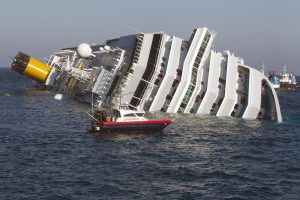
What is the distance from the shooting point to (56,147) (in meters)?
45.2

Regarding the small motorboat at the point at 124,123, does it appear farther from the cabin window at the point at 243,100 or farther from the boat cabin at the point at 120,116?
the cabin window at the point at 243,100

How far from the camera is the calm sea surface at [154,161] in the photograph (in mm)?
31422

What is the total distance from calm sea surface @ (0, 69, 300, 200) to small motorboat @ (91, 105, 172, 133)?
1.10 meters

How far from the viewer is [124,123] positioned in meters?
50.2

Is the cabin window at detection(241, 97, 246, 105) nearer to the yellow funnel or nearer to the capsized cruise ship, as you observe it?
the capsized cruise ship

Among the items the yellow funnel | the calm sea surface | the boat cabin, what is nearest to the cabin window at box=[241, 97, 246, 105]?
the calm sea surface

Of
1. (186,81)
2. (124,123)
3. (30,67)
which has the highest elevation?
(30,67)

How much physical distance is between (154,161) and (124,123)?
1147 centimetres

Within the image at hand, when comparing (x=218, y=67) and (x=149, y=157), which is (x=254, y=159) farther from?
(x=218, y=67)

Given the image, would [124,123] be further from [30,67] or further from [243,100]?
[30,67]

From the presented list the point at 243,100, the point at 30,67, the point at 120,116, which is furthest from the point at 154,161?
the point at 30,67

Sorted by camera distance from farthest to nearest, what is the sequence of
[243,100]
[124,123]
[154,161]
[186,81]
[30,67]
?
[30,67]
[243,100]
[186,81]
[124,123]
[154,161]

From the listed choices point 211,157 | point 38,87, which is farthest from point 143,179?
point 38,87

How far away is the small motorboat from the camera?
5010cm
